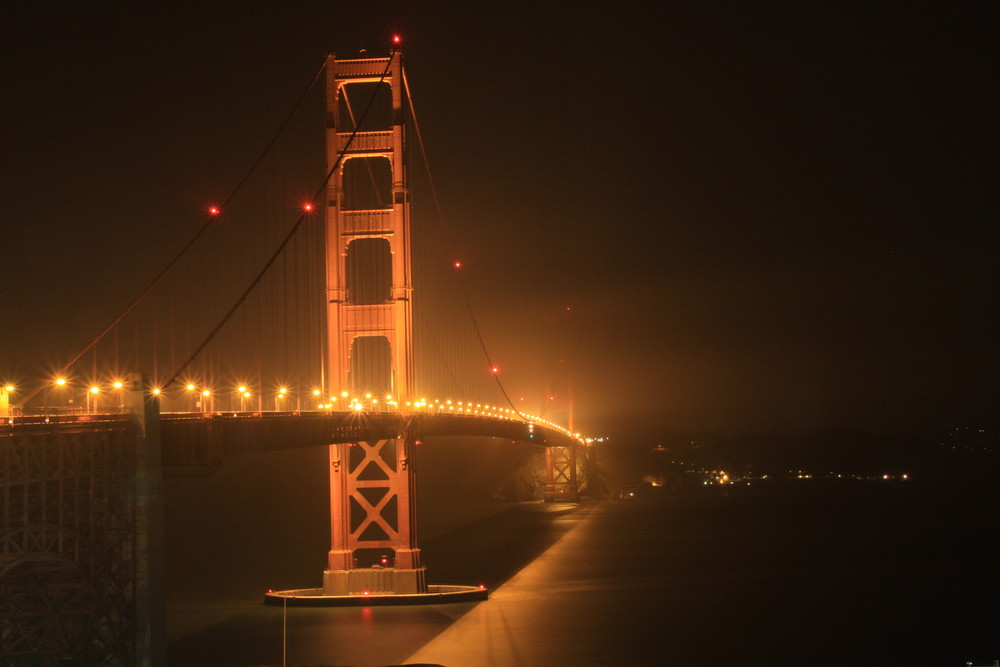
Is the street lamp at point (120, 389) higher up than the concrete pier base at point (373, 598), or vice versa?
the street lamp at point (120, 389)

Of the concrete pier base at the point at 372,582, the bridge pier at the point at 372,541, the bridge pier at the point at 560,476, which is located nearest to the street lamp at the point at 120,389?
the bridge pier at the point at 372,541

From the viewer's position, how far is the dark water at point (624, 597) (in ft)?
63.4

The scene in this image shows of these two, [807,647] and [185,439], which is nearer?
[185,439]

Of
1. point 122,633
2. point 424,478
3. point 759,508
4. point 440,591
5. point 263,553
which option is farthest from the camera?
point 424,478

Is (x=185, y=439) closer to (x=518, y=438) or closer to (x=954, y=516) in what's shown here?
(x=518, y=438)

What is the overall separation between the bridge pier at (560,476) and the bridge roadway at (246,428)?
2631 inches

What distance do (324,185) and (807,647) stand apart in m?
13.2

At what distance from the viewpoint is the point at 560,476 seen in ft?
321

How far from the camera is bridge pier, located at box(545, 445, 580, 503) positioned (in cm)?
9494

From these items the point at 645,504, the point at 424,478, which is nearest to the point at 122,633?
the point at 645,504

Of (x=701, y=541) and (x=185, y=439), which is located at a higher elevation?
(x=185, y=439)

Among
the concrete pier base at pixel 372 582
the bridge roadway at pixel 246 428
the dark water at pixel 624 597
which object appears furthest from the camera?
the concrete pier base at pixel 372 582

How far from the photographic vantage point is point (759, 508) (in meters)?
86.8

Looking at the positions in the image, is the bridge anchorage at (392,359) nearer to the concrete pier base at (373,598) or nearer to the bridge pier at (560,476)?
the concrete pier base at (373,598)
